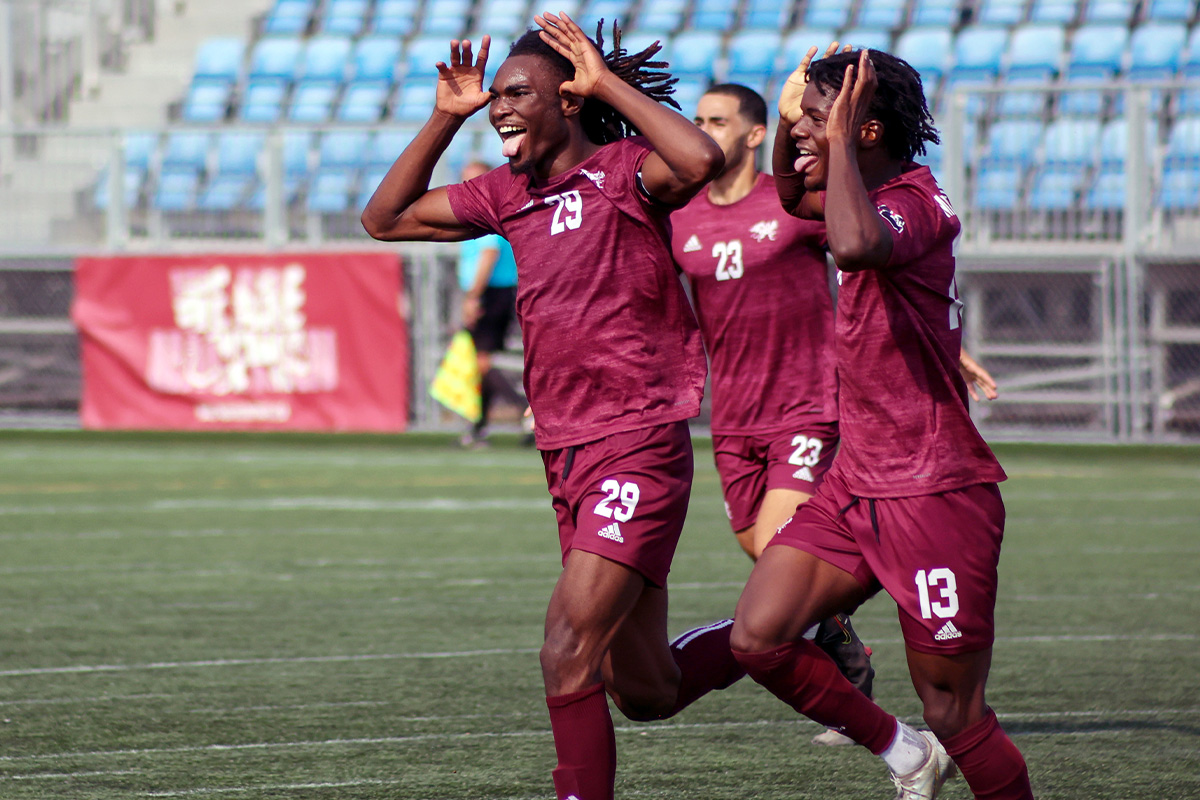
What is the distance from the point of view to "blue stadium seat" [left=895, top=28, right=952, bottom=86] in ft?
60.1

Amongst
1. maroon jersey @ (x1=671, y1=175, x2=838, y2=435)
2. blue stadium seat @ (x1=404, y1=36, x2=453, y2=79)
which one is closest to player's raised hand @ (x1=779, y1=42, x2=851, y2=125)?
maroon jersey @ (x1=671, y1=175, x2=838, y2=435)

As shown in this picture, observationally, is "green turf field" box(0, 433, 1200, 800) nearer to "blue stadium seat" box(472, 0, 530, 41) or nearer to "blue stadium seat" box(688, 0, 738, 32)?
"blue stadium seat" box(688, 0, 738, 32)

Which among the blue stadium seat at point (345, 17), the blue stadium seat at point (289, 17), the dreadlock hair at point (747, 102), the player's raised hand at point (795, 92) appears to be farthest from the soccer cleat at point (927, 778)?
the blue stadium seat at point (289, 17)

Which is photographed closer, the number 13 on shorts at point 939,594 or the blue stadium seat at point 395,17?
the number 13 on shorts at point 939,594

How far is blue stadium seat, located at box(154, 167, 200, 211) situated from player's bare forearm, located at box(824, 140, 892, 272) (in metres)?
14.2

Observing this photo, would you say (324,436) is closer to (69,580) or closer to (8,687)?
(69,580)

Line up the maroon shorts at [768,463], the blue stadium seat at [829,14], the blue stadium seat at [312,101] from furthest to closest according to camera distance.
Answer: the blue stadium seat at [312,101]
the blue stadium seat at [829,14]
the maroon shorts at [768,463]

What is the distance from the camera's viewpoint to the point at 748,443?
6152 mm

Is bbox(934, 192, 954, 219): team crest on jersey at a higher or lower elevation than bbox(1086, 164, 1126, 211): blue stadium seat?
lower

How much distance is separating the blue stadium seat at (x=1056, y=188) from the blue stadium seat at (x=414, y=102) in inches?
288

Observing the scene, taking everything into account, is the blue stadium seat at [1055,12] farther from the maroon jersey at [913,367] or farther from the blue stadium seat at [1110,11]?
the maroon jersey at [913,367]

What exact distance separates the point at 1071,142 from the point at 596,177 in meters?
11.7

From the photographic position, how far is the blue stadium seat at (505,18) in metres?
20.8

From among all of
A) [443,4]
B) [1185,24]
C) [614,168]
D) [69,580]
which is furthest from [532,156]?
[443,4]
